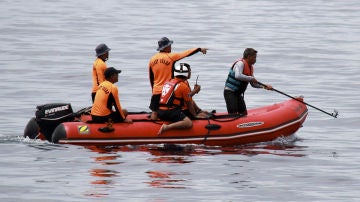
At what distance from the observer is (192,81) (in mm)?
39031

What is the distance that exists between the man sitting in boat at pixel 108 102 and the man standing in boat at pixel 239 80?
243 cm

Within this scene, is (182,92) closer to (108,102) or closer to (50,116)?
(108,102)

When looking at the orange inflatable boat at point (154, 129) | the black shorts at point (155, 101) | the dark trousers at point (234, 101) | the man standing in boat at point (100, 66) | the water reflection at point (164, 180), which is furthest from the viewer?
the dark trousers at point (234, 101)

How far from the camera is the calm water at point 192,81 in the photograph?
2052 centimetres

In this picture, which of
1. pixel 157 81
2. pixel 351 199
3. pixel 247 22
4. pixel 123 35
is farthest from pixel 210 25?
pixel 351 199

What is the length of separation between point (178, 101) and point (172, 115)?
328 millimetres

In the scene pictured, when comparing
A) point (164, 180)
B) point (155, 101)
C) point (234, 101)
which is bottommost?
point (164, 180)

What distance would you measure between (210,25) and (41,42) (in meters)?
12.2

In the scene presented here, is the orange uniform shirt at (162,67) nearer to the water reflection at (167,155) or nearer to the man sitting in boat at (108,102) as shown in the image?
the man sitting in boat at (108,102)

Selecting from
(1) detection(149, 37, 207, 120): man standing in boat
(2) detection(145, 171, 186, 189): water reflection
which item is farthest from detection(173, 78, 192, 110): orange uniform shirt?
(2) detection(145, 171, 186, 189): water reflection

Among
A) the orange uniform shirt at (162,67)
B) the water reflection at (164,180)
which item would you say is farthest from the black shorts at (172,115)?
the water reflection at (164,180)

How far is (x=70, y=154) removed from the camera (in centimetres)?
2294

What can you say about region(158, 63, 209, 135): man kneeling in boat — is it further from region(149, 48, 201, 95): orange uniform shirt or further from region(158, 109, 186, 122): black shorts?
region(149, 48, 201, 95): orange uniform shirt

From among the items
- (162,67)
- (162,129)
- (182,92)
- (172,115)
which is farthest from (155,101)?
(182,92)
